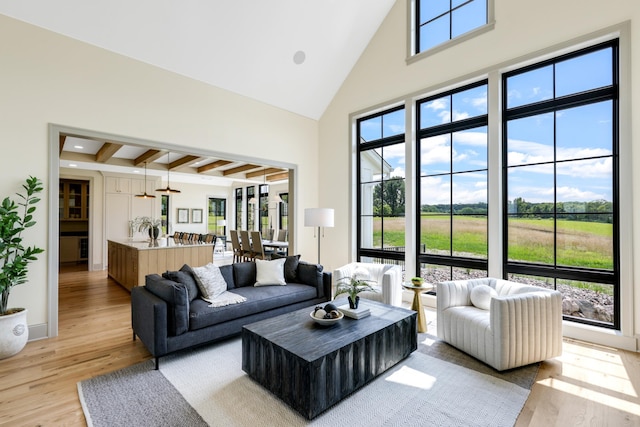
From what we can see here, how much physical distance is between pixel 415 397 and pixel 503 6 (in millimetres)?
4675

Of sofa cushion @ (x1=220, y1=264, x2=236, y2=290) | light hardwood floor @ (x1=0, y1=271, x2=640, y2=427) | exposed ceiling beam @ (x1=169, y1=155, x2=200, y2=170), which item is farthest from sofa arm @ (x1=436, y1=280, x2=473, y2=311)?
A: exposed ceiling beam @ (x1=169, y1=155, x2=200, y2=170)

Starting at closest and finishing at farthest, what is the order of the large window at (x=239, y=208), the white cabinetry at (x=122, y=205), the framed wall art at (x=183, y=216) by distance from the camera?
the white cabinetry at (x=122, y=205), the framed wall art at (x=183, y=216), the large window at (x=239, y=208)

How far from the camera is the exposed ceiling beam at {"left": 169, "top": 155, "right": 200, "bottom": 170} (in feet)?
22.7

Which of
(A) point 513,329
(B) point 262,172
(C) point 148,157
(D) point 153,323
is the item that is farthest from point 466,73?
(C) point 148,157

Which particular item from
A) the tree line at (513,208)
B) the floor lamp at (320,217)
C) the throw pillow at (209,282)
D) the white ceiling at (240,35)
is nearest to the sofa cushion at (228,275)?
the throw pillow at (209,282)

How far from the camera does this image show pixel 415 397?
223cm

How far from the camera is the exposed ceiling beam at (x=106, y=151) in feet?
18.7

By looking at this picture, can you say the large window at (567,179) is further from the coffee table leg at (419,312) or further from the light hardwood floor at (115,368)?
the coffee table leg at (419,312)

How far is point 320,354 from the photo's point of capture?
6.73 ft

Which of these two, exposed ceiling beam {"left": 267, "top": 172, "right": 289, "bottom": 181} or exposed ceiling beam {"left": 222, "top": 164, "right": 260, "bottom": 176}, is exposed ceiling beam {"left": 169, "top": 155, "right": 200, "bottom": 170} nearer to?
exposed ceiling beam {"left": 222, "top": 164, "right": 260, "bottom": 176}

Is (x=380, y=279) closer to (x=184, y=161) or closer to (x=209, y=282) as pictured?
(x=209, y=282)

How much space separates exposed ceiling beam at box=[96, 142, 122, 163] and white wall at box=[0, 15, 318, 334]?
84.0 inches

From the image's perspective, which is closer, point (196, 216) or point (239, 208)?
point (196, 216)

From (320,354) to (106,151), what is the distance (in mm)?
6431
